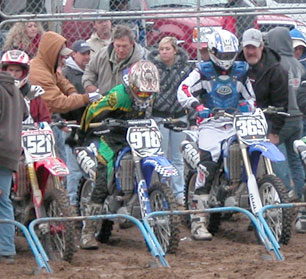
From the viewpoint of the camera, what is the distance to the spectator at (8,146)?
9.45 m

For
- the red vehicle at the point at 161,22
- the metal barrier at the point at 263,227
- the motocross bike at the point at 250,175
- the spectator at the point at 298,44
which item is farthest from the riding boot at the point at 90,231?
the spectator at the point at 298,44

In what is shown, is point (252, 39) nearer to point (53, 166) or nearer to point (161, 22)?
point (161, 22)

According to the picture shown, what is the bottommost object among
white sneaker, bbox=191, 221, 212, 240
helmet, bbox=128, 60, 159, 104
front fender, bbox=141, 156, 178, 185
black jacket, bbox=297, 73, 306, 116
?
white sneaker, bbox=191, 221, 212, 240

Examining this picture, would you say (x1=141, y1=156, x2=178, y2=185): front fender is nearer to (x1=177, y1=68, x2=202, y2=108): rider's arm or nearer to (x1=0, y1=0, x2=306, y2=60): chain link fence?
(x1=177, y1=68, x2=202, y2=108): rider's arm

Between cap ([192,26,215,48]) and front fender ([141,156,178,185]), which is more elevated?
cap ([192,26,215,48])

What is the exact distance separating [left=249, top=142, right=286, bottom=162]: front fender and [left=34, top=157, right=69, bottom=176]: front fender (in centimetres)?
205

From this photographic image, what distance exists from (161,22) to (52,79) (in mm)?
3009

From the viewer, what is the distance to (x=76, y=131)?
11555 millimetres

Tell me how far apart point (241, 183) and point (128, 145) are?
131 centimetres

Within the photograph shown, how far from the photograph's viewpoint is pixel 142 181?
1045 cm

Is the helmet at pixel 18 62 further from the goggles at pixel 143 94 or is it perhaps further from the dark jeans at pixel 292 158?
→ the dark jeans at pixel 292 158

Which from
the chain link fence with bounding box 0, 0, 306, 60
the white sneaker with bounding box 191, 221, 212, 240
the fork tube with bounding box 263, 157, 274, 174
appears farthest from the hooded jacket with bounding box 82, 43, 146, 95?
the fork tube with bounding box 263, 157, 274, 174

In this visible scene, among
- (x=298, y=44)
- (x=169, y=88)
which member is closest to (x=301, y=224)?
(x=169, y=88)

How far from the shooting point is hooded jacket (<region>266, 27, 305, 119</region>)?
12805 millimetres
